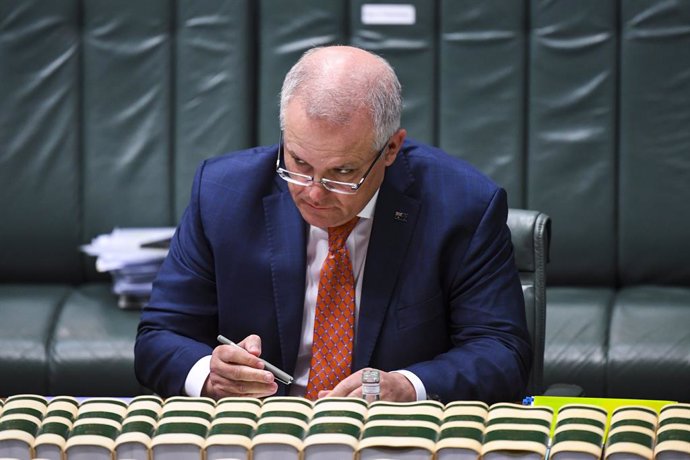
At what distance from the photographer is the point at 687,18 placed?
13.2 ft

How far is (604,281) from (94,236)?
1.85 m

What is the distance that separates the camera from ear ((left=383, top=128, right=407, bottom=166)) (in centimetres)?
229

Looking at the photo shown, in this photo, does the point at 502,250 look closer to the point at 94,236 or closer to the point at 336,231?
the point at 336,231

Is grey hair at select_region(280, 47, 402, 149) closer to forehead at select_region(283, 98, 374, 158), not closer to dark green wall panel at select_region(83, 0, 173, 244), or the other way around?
forehead at select_region(283, 98, 374, 158)

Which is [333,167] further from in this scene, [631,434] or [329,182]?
[631,434]

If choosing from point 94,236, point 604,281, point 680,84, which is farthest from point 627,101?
point 94,236

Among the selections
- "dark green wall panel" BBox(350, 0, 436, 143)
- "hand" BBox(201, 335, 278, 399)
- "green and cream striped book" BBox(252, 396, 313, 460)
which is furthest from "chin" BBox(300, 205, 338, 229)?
"dark green wall panel" BBox(350, 0, 436, 143)

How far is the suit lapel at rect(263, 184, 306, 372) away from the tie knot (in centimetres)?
6

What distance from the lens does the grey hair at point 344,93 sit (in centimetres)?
213

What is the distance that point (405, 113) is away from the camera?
4164mm

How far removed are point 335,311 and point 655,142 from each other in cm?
207

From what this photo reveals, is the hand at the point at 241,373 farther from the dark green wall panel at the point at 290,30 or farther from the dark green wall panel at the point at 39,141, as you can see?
the dark green wall panel at the point at 39,141

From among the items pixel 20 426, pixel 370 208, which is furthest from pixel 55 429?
pixel 370 208

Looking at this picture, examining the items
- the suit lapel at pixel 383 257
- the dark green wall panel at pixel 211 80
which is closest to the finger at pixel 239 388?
the suit lapel at pixel 383 257
